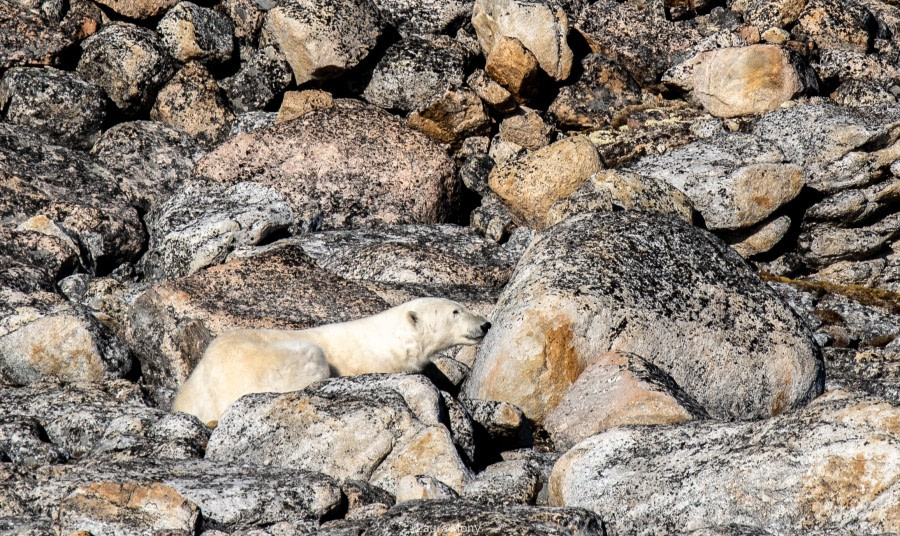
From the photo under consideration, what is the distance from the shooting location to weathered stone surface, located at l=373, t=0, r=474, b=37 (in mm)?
21781

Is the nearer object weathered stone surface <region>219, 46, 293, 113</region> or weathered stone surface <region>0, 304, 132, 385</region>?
weathered stone surface <region>0, 304, 132, 385</region>

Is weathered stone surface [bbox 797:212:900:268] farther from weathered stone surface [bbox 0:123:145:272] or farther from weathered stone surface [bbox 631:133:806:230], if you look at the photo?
weathered stone surface [bbox 0:123:145:272]

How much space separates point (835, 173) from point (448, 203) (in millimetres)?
5696

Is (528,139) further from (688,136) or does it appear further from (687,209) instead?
(687,209)

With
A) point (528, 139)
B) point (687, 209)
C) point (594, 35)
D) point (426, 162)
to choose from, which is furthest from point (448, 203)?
point (594, 35)

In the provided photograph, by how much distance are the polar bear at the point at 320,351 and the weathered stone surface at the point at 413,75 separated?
943cm

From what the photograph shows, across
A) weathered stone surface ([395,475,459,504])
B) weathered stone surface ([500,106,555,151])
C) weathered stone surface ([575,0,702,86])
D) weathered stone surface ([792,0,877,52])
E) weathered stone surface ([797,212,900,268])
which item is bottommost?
weathered stone surface ([797,212,900,268])

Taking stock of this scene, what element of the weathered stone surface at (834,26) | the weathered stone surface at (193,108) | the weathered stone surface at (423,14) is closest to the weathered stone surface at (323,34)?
the weathered stone surface at (423,14)

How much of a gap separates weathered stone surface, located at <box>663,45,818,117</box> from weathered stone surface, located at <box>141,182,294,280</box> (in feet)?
24.1

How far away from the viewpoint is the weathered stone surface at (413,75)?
20.6m

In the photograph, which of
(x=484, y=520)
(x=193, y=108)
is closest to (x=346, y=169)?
(x=193, y=108)

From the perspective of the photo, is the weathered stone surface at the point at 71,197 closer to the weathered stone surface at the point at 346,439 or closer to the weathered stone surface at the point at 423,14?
the weathered stone surface at the point at 423,14

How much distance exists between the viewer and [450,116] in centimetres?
2000

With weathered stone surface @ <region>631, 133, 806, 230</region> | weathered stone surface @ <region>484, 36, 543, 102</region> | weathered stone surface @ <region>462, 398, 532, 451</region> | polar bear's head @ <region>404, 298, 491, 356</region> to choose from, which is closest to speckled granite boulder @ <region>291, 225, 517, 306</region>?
polar bear's head @ <region>404, 298, 491, 356</region>
